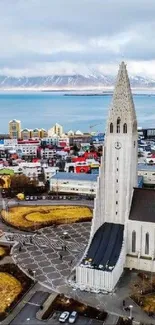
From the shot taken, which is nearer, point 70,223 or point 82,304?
point 82,304

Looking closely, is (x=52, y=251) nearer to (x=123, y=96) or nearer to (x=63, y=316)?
(x=63, y=316)

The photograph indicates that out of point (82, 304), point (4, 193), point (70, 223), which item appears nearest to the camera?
point (82, 304)

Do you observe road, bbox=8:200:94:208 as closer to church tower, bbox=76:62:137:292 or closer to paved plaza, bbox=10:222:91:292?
paved plaza, bbox=10:222:91:292

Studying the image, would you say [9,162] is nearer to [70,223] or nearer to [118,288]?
[70,223]

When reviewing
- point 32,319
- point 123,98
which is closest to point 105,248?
point 32,319

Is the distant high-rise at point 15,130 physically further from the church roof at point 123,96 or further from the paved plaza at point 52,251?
the church roof at point 123,96

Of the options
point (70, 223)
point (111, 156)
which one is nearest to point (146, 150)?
point (70, 223)
